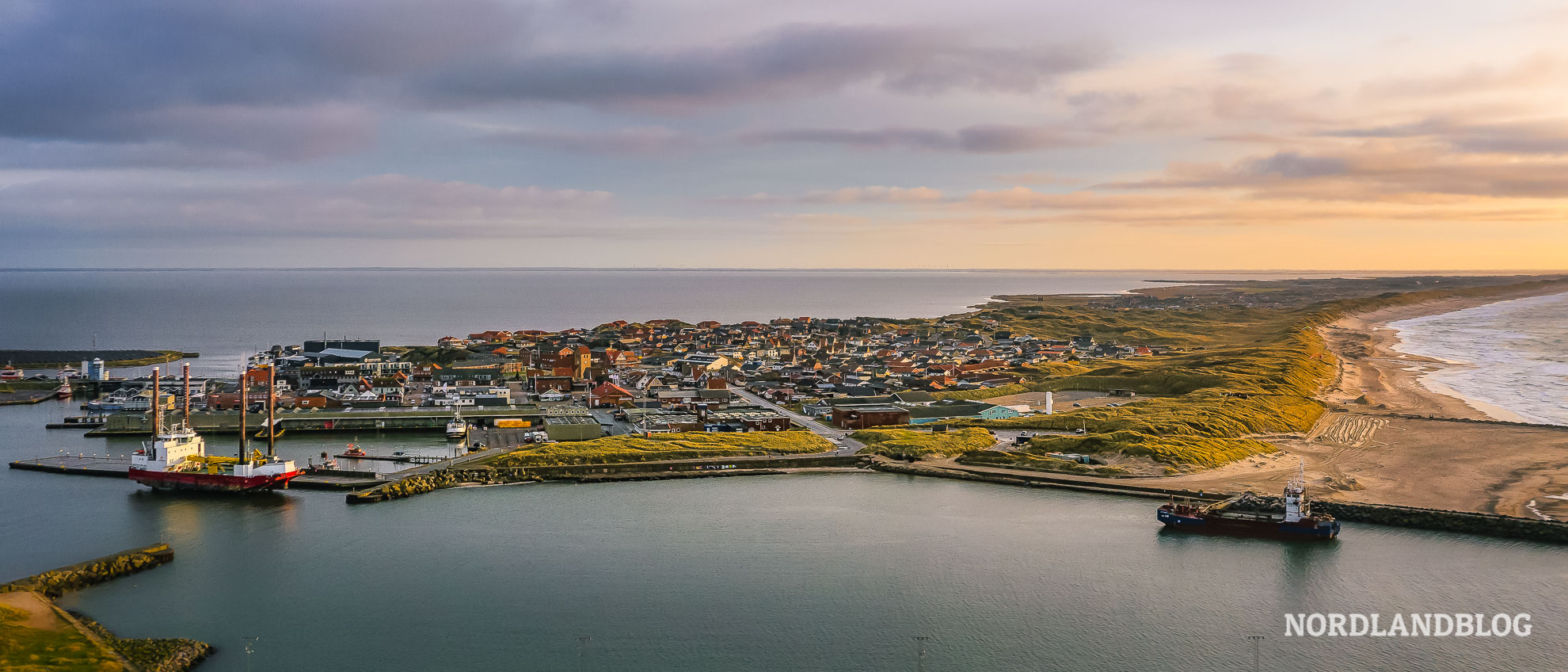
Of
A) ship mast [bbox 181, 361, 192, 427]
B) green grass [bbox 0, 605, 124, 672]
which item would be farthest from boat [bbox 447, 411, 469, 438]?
green grass [bbox 0, 605, 124, 672]

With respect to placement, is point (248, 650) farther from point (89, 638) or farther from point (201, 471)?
point (201, 471)

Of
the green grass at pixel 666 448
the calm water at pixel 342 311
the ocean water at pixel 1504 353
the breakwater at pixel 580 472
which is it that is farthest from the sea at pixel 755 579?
the calm water at pixel 342 311

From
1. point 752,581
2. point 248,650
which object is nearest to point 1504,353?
point 752,581

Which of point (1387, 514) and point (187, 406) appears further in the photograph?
point (187, 406)

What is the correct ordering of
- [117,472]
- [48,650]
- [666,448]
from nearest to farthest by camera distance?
1. [48,650]
2. [117,472]
3. [666,448]

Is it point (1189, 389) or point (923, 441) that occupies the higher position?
point (1189, 389)

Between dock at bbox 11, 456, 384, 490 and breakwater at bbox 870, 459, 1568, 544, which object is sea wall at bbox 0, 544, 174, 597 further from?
breakwater at bbox 870, 459, 1568, 544

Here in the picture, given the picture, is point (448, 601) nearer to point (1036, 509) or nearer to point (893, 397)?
point (1036, 509)
